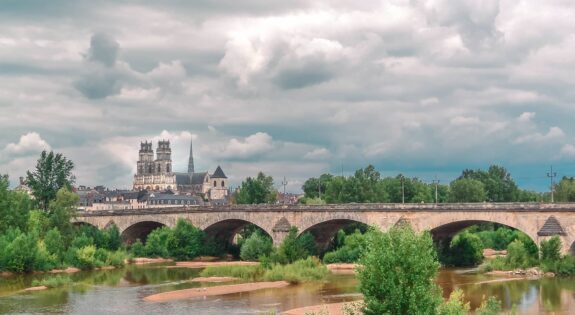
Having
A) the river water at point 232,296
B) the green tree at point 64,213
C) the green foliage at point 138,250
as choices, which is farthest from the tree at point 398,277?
the green foliage at point 138,250

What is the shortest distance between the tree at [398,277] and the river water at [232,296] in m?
17.3

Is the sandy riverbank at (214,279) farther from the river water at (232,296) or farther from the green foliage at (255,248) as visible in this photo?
the green foliage at (255,248)

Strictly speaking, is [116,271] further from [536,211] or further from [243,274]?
[536,211]

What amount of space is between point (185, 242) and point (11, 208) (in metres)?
19.9

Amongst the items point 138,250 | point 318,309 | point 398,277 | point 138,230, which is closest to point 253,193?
point 138,230

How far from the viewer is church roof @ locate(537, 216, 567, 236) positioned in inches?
2544

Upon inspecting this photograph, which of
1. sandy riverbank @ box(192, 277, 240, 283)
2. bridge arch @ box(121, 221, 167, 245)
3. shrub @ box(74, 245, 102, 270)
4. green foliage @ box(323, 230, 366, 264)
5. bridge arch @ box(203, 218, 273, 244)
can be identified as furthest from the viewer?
bridge arch @ box(121, 221, 167, 245)

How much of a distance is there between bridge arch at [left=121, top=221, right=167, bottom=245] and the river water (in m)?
33.5

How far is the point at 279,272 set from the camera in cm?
6581

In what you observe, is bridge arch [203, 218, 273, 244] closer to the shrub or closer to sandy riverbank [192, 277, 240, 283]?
the shrub

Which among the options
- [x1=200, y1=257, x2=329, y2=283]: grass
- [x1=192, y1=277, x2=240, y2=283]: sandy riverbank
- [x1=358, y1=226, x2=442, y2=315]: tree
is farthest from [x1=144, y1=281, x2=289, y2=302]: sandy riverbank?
[x1=358, y1=226, x2=442, y2=315]: tree

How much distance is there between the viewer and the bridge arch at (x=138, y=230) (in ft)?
338

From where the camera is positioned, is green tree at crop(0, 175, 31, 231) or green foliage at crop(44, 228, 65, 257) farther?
green tree at crop(0, 175, 31, 231)

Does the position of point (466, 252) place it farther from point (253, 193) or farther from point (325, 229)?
point (253, 193)
